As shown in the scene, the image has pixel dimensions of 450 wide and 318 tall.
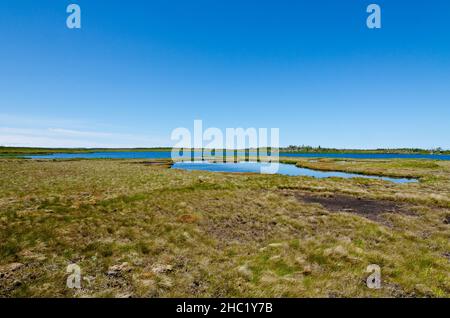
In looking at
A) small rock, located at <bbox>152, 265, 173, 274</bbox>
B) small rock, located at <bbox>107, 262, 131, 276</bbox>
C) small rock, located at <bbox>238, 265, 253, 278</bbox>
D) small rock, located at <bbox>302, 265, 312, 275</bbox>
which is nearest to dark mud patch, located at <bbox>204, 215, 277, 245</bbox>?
small rock, located at <bbox>238, 265, 253, 278</bbox>

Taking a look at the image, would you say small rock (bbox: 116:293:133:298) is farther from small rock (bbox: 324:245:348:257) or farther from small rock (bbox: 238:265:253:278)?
small rock (bbox: 324:245:348:257)

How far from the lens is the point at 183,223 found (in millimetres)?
16094

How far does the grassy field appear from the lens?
27.6ft

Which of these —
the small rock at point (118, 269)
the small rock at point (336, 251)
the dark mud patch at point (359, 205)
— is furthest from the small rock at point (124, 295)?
the dark mud patch at point (359, 205)

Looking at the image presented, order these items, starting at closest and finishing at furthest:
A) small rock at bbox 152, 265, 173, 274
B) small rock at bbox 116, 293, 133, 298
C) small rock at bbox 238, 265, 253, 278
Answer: small rock at bbox 116, 293, 133, 298 → small rock at bbox 238, 265, 253, 278 → small rock at bbox 152, 265, 173, 274

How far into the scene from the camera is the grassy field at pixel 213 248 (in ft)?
27.6

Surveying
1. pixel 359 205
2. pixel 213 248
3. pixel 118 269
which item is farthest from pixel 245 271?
pixel 359 205

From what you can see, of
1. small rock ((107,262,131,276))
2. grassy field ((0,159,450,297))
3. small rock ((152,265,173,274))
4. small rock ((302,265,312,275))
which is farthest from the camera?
small rock ((302,265,312,275))

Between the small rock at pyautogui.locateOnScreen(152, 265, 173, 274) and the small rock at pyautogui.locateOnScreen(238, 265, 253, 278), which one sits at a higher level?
the small rock at pyautogui.locateOnScreen(152, 265, 173, 274)

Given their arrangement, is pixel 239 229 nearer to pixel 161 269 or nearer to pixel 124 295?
pixel 161 269

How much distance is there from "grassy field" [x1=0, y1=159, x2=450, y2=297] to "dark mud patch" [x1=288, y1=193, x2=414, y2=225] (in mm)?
244

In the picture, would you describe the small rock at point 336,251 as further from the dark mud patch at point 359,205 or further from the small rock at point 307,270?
the dark mud patch at point 359,205

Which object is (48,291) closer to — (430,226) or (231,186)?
(430,226)
